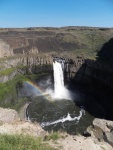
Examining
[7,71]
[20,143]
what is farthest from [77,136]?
[7,71]

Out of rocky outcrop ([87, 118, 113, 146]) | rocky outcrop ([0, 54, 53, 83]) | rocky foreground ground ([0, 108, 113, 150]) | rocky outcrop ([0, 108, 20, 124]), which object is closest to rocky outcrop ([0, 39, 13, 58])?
rocky outcrop ([0, 54, 53, 83])

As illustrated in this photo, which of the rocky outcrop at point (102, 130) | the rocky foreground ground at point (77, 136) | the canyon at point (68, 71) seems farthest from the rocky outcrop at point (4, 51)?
the rocky outcrop at point (102, 130)

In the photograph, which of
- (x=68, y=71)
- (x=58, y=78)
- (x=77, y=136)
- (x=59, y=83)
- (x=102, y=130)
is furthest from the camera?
(x=68, y=71)

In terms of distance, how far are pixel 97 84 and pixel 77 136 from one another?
1615 inches

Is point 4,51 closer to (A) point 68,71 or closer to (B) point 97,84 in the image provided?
(A) point 68,71

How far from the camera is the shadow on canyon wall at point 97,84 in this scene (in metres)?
50.9

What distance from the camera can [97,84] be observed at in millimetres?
60344

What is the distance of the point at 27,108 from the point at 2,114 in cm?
2460

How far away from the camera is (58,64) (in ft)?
221

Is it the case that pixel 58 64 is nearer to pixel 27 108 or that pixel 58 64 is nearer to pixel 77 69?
pixel 77 69

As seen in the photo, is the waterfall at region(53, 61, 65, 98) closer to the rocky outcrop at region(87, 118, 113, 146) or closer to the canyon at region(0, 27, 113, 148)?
the canyon at region(0, 27, 113, 148)

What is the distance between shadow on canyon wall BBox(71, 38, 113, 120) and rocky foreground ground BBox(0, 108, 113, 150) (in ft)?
79.4

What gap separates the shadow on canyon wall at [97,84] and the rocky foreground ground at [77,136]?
2421cm

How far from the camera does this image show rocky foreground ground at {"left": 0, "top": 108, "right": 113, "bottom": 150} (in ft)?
60.0
